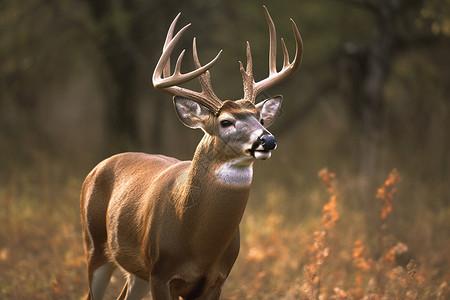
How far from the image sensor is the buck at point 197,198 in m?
3.78

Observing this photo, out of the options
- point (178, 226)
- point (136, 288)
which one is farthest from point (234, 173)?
point (136, 288)

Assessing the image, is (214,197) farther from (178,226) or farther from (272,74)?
(272,74)

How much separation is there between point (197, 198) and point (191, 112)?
553 millimetres

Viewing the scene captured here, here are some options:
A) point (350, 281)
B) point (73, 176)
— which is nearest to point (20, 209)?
point (73, 176)

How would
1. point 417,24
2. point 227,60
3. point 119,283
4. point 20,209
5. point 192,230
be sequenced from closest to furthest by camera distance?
1. point 192,230
2. point 119,283
3. point 20,209
4. point 417,24
5. point 227,60

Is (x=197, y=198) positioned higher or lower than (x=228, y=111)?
lower

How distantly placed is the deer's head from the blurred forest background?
1312mm

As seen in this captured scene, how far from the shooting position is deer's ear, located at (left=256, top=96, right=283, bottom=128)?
4.32 m

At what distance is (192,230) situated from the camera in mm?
3855

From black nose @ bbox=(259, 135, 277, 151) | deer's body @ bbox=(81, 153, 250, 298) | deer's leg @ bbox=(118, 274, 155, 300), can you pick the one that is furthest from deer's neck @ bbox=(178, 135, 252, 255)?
deer's leg @ bbox=(118, 274, 155, 300)

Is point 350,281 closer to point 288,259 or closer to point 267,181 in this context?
point 288,259

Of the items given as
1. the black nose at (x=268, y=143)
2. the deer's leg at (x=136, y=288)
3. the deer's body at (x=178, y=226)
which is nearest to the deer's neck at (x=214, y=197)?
the deer's body at (x=178, y=226)

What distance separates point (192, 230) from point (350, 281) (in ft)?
10.8

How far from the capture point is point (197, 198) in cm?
386
